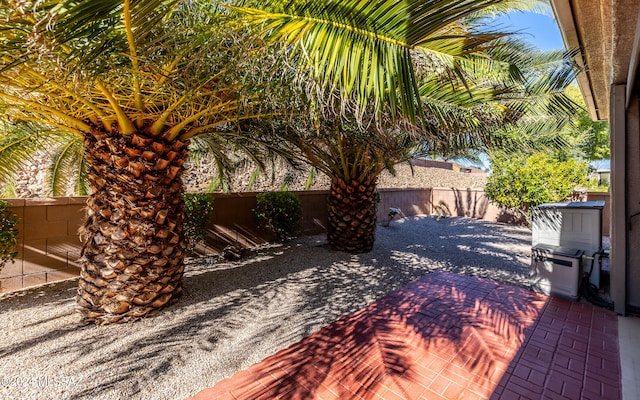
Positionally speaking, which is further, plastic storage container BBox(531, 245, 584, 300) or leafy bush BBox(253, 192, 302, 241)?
leafy bush BBox(253, 192, 302, 241)

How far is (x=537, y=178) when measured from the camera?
1042 cm

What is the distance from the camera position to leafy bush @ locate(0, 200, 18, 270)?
422 centimetres

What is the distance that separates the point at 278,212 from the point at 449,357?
5706 mm

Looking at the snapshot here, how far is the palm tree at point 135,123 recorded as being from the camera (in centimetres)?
278

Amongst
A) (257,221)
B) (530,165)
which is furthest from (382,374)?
(530,165)

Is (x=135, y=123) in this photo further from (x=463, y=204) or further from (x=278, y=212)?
(x=463, y=204)

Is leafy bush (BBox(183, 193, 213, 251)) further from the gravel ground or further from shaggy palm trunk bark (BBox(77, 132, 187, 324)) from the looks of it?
shaggy palm trunk bark (BBox(77, 132, 187, 324))

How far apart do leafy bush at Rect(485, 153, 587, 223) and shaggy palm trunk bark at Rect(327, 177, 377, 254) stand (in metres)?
5.44

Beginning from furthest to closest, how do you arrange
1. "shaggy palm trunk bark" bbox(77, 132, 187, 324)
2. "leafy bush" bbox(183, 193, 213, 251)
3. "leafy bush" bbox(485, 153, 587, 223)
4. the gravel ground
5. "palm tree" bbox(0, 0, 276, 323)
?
"leafy bush" bbox(485, 153, 587, 223) → "leafy bush" bbox(183, 193, 213, 251) → "shaggy palm trunk bark" bbox(77, 132, 187, 324) → "palm tree" bbox(0, 0, 276, 323) → the gravel ground

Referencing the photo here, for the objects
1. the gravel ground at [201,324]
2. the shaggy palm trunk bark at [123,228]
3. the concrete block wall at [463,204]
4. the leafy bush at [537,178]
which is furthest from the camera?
the concrete block wall at [463,204]

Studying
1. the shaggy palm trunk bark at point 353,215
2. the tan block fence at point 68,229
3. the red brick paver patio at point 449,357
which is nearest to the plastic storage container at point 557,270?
the red brick paver patio at point 449,357

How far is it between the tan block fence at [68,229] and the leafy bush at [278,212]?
0.27m

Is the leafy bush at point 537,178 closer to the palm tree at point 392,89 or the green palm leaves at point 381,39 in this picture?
the palm tree at point 392,89

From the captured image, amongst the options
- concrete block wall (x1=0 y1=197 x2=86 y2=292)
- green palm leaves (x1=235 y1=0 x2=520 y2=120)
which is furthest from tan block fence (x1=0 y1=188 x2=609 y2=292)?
green palm leaves (x1=235 y1=0 x2=520 y2=120)
